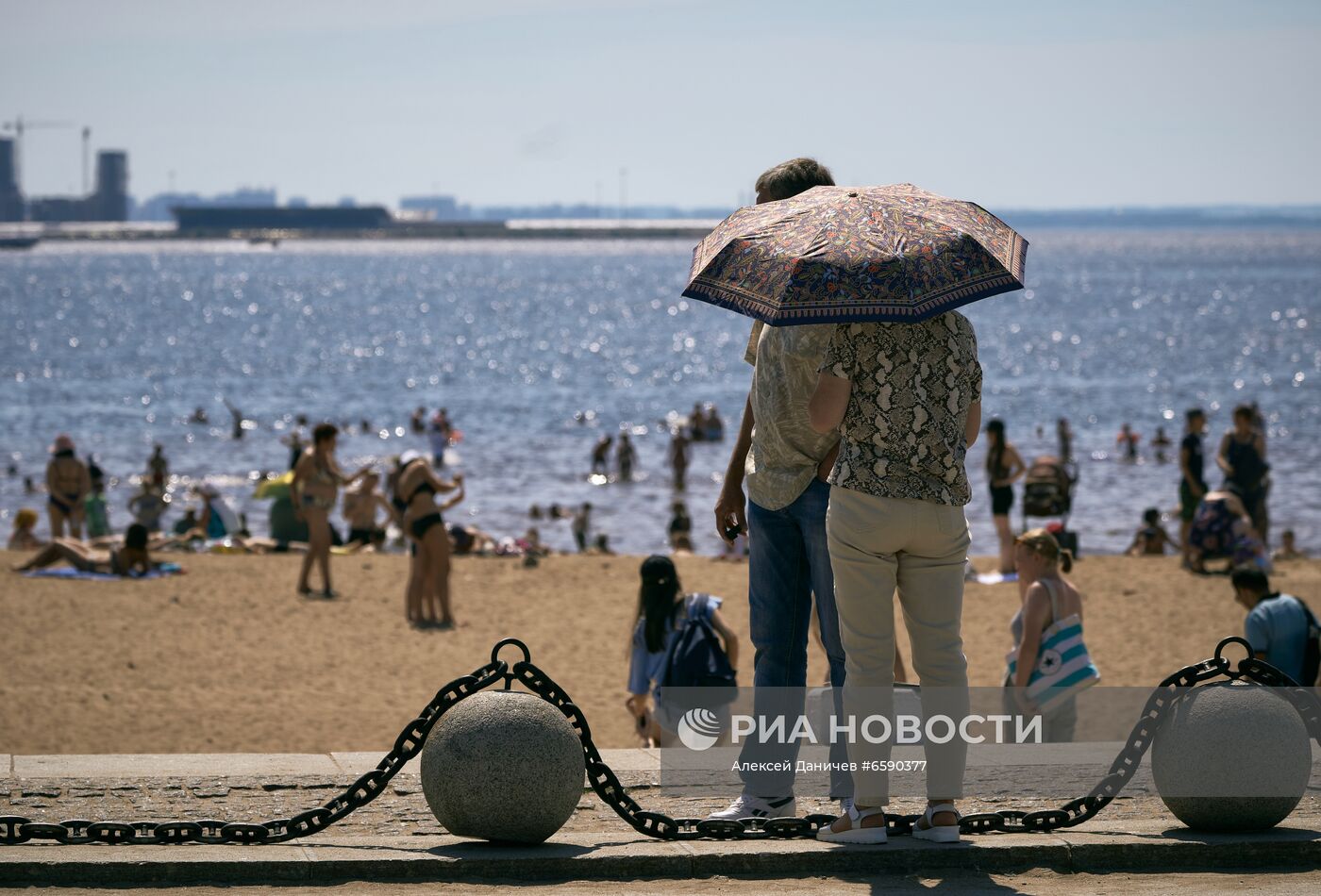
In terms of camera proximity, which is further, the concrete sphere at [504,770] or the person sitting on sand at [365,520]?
the person sitting on sand at [365,520]

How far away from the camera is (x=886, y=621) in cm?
456

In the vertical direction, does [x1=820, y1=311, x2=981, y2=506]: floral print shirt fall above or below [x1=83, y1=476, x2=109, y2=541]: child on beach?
above

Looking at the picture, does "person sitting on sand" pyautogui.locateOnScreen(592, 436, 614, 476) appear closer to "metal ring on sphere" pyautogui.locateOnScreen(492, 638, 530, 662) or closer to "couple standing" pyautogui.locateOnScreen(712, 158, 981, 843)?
"couple standing" pyautogui.locateOnScreen(712, 158, 981, 843)

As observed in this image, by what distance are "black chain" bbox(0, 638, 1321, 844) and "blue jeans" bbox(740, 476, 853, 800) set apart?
0.26 meters

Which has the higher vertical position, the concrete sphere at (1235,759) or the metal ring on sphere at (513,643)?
the metal ring on sphere at (513,643)

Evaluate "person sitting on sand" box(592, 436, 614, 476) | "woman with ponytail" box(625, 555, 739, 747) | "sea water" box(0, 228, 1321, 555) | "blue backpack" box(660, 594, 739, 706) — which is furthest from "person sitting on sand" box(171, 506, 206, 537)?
"blue backpack" box(660, 594, 739, 706)

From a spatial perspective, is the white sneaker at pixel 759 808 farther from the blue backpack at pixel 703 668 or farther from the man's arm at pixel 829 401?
the blue backpack at pixel 703 668

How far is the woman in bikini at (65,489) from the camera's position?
64.6ft

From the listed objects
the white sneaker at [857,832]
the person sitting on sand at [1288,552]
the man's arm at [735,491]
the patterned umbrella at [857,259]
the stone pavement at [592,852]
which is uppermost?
the patterned umbrella at [857,259]

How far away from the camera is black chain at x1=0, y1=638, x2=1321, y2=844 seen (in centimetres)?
471

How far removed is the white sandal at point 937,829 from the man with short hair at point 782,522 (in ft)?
1.12

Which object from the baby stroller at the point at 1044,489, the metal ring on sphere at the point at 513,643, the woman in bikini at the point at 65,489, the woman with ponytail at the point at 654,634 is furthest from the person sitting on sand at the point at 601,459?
the metal ring on sphere at the point at 513,643

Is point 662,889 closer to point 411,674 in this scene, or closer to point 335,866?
point 335,866

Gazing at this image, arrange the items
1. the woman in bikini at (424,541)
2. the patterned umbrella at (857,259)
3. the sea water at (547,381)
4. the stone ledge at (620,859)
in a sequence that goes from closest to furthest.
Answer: the patterned umbrella at (857,259) → the stone ledge at (620,859) → the woman in bikini at (424,541) → the sea water at (547,381)
